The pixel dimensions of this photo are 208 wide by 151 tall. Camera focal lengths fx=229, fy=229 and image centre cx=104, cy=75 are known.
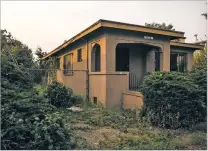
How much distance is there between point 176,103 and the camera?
246 inches

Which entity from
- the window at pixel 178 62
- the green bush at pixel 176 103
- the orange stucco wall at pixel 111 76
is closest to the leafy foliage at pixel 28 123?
the green bush at pixel 176 103

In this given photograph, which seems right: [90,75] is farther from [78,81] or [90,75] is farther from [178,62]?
Result: [178,62]

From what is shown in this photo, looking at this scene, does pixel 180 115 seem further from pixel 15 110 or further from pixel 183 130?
pixel 15 110

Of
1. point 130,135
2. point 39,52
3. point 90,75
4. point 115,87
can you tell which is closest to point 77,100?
point 90,75

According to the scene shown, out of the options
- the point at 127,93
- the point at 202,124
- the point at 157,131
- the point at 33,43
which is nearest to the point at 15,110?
the point at 157,131

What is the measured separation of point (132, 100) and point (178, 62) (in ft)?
25.7

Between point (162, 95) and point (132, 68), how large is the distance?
6108 mm

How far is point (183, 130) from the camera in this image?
241 inches

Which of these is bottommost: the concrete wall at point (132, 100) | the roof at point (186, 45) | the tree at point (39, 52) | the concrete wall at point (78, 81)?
the concrete wall at point (132, 100)

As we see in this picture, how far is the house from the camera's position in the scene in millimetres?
9836

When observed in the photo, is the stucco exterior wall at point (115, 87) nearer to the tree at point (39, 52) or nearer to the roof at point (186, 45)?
the roof at point (186, 45)

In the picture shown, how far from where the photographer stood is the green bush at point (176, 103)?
6.23 metres

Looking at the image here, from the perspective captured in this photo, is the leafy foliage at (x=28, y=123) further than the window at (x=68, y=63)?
No

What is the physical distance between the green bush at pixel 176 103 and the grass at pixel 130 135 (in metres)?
0.32
